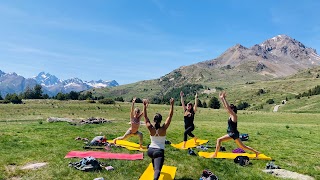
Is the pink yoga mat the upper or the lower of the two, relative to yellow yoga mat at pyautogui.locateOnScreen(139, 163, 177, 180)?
upper

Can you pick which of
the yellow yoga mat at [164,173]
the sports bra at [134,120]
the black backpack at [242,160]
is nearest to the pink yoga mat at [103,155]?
the yellow yoga mat at [164,173]

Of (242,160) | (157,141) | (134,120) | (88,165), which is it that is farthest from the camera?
(134,120)

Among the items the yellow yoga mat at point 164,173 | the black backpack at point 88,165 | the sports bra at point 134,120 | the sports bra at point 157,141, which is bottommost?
the yellow yoga mat at point 164,173

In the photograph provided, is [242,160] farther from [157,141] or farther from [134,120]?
[134,120]

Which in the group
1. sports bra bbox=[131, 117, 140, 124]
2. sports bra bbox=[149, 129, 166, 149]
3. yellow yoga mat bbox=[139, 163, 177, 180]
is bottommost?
yellow yoga mat bbox=[139, 163, 177, 180]

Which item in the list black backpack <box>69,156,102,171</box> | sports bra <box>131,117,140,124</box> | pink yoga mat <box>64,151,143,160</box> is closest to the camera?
black backpack <box>69,156,102,171</box>

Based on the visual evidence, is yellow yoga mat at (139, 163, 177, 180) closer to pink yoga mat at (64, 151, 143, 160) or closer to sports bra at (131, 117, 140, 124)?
pink yoga mat at (64, 151, 143, 160)

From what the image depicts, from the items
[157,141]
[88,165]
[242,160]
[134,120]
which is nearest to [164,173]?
[157,141]

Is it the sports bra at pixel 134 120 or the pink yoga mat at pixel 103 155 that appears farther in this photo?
the sports bra at pixel 134 120

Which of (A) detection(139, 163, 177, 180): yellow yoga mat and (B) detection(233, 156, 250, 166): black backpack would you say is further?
(B) detection(233, 156, 250, 166): black backpack

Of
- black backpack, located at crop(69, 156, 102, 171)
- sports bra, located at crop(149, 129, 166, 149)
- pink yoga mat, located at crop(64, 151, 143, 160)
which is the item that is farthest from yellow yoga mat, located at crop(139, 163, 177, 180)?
black backpack, located at crop(69, 156, 102, 171)

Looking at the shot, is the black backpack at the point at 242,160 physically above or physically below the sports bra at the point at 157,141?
below

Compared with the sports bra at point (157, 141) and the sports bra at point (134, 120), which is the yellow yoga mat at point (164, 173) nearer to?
the sports bra at point (157, 141)

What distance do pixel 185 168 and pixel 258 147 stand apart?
A: 11019 millimetres
